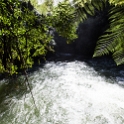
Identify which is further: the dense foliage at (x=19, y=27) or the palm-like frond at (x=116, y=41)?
the dense foliage at (x=19, y=27)

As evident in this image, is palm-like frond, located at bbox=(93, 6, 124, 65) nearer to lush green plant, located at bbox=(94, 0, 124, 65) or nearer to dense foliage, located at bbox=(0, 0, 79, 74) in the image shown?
lush green plant, located at bbox=(94, 0, 124, 65)

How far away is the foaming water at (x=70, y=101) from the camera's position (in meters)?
3.28

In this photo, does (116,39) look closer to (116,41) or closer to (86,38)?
(116,41)

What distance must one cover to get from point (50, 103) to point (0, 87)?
1.44 meters

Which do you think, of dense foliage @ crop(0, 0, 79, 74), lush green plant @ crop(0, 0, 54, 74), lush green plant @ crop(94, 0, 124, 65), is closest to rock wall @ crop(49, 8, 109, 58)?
dense foliage @ crop(0, 0, 79, 74)

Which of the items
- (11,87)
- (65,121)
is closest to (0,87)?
(11,87)

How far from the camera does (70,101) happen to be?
12.3ft

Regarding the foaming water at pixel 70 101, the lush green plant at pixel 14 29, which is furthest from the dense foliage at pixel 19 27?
the foaming water at pixel 70 101

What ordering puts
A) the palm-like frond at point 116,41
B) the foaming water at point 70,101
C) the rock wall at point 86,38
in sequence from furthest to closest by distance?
the rock wall at point 86,38
the foaming water at point 70,101
the palm-like frond at point 116,41

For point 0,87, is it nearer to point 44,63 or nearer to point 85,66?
point 44,63

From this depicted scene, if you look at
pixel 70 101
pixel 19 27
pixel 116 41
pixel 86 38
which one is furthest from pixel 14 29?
pixel 86 38

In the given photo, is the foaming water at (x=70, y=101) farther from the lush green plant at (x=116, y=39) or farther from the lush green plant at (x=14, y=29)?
the lush green plant at (x=116, y=39)

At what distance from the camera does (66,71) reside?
16.9 ft

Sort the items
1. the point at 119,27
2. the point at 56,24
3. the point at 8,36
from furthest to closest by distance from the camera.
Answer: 1. the point at 56,24
2. the point at 8,36
3. the point at 119,27
